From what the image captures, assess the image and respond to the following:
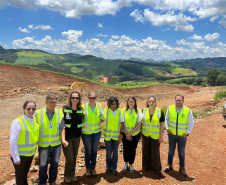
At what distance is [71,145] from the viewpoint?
379 cm

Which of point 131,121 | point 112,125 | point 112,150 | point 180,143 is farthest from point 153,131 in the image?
point 112,150

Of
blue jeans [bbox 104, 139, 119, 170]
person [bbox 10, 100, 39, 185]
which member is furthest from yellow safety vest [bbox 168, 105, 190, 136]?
person [bbox 10, 100, 39, 185]

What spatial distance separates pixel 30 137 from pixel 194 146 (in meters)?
6.12

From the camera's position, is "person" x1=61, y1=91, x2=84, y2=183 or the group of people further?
"person" x1=61, y1=91, x2=84, y2=183

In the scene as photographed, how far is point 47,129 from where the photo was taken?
3.32 meters

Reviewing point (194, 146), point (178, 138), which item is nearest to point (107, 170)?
point (178, 138)

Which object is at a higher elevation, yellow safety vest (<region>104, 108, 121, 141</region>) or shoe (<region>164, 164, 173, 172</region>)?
yellow safety vest (<region>104, 108, 121, 141</region>)

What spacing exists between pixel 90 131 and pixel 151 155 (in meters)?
1.80

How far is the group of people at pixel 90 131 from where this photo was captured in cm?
314

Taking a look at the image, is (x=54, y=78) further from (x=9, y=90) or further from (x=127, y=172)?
(x=127, y=172)

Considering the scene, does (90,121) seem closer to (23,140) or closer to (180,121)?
(23,140)

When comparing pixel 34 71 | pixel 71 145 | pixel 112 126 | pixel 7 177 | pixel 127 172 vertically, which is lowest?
pixel 7 177

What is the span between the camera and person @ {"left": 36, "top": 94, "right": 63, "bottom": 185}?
330 cm

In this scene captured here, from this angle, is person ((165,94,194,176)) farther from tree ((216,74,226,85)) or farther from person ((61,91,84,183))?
tree ((216,74,226,85))
